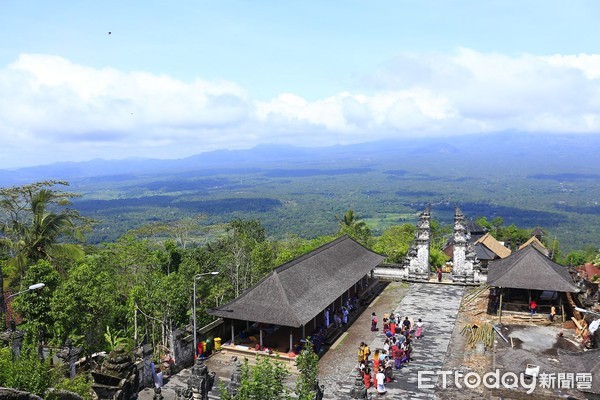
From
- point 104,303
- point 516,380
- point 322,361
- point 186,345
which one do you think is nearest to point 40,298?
point 104,303

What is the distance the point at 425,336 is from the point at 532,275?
22.8 feet

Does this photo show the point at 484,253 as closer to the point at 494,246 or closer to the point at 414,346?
the point at 494,246

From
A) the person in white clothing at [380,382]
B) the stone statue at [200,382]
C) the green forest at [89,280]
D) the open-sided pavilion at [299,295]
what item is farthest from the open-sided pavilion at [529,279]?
the stone statue at [200,382]

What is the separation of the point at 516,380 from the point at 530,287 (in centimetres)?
1145

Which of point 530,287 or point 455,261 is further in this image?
point 455,261

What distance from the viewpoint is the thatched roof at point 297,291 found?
21320 mm

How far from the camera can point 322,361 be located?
21.8 metres

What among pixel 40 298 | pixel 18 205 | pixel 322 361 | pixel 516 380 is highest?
pixel 18 205

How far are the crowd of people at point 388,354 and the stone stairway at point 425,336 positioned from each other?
0.92 feet

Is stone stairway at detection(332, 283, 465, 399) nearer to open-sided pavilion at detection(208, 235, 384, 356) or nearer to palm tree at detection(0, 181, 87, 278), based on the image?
open-sided pavilion at detection(208, 235, 384, 356)

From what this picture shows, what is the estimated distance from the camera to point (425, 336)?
2459cm

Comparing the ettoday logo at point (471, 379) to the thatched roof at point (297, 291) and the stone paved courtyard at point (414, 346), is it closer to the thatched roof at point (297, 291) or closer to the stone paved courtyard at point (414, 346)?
the stone paved courtyard at point (414, 346)

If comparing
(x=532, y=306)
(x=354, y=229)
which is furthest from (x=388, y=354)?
(x=354, y=229)

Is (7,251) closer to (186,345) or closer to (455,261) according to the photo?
(186,345)
